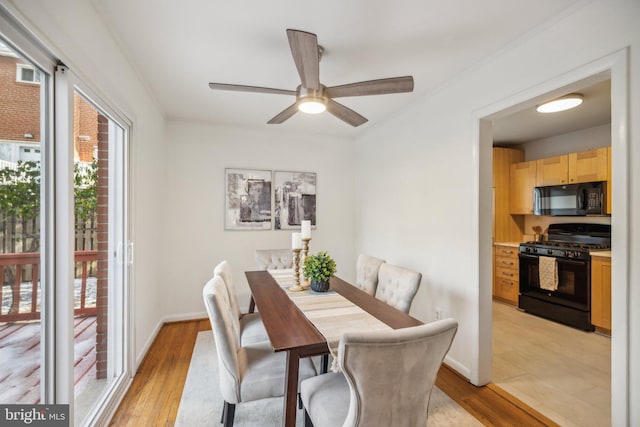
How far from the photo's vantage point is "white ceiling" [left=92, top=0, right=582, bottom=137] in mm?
1668

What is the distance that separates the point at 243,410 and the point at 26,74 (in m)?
2.23

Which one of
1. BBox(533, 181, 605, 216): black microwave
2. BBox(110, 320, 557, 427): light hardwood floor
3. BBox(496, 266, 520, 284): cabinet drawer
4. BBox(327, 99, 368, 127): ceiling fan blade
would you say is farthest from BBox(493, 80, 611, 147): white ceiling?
BBox(110, 320, 557, 427): light hardwood floor

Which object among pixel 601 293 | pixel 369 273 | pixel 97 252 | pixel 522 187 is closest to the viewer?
pixel 97 252

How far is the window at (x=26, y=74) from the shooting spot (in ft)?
4.03

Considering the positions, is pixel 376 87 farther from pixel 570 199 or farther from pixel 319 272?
pixel 570 199

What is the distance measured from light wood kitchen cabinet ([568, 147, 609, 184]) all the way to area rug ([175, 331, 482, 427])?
11.1ft

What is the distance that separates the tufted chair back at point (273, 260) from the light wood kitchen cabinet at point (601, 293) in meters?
3.52

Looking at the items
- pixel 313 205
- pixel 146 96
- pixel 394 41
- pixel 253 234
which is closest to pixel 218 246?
pixel 253 234

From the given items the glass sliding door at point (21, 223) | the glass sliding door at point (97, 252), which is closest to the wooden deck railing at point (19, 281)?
the glass sliding door at point (21, 223)

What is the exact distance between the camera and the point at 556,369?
251 cm

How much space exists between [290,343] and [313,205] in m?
3.03

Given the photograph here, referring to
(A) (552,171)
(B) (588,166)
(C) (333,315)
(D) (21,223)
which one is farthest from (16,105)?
(A) (552,171)

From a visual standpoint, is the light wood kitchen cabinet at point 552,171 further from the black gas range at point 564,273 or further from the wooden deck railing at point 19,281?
the wooden deck railing at point 19,281

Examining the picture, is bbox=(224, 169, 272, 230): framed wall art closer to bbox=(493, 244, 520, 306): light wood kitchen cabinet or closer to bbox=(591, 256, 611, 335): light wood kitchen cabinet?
bbox=(493, 244, 520, 306): light wood kitchen cabinet
